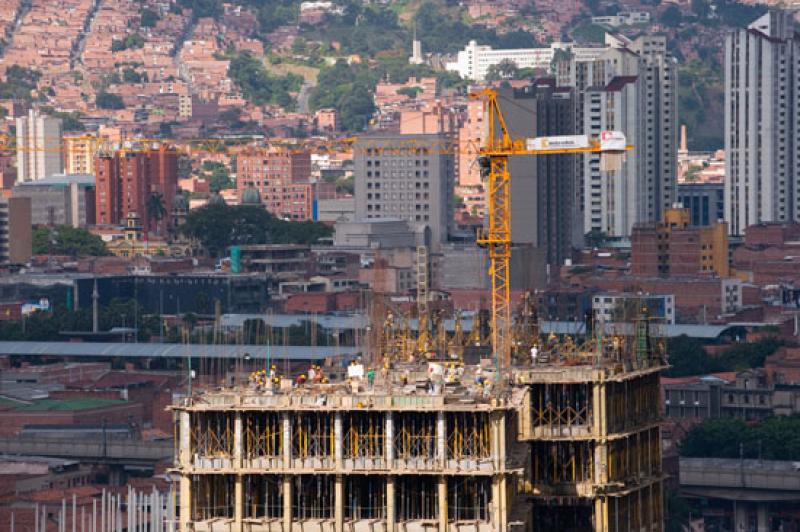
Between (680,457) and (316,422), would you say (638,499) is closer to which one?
(316,422)

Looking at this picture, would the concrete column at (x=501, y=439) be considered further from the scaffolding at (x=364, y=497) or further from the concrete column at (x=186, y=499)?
the concrete column at (x=186, y=499)

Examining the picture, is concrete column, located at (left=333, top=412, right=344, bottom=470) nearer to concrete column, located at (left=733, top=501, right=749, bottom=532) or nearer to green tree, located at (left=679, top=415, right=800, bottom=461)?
concrete column, located at (left=733, top=501, right=749, bottom=532)

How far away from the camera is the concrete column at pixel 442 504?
162 ft

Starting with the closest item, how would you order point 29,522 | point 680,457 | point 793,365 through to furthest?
point 29,522 → point 680,457 → point 793,365

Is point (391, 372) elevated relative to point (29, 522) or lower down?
elevated

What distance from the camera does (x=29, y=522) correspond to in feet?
310

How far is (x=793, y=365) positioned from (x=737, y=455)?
32.3 meters

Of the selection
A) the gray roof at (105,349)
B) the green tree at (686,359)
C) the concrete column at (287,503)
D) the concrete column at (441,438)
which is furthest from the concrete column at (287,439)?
the green tree at (686,359)

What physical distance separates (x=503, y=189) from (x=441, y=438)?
44.2 meters

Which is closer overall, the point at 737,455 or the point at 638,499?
the point at 638,499

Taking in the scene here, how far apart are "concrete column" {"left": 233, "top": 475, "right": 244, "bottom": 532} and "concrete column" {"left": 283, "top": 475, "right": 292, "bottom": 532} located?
29.7 inches

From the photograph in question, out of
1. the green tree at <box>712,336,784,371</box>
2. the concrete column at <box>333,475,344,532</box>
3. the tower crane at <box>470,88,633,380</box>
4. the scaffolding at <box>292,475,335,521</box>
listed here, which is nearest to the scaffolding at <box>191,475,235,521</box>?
the scaffolding at <box>292,475,335,521</box>

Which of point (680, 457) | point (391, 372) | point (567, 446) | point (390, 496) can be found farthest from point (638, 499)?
point (680, 457)

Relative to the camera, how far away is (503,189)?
93.2 metres
